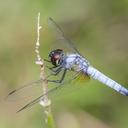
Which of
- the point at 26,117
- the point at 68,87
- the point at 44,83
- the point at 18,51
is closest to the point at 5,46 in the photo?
the point at 18,51

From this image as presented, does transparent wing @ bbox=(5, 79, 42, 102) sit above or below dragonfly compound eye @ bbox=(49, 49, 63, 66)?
below

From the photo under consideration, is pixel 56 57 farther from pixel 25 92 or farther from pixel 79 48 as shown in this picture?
pixel 79 48

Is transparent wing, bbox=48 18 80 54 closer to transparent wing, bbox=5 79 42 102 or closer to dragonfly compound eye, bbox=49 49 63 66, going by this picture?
dragonfly compound eye, bbox=49 49 63 66

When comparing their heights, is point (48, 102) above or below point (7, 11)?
below

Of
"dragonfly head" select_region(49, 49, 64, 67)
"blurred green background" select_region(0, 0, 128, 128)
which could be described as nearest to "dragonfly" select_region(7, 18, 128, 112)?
"dragonfly head" select_region(49, 49, 64, 67)

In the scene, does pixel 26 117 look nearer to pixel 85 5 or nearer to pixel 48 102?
pixel 85 5

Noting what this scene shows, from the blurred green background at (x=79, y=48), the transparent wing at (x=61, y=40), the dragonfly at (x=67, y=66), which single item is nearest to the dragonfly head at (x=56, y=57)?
the dragonfly at (x=67, y=66)
